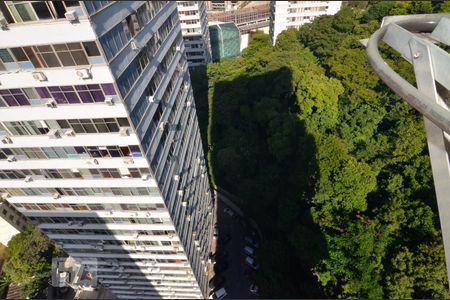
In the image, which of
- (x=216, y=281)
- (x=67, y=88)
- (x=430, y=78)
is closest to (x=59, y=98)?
(x=67, y=88)

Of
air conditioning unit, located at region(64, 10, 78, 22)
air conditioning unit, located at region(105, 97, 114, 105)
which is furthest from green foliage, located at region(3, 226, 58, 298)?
air conditioning unit, located at region(64, 10, 78, 22)

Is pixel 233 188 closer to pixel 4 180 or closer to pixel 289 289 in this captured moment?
pixel 289 289

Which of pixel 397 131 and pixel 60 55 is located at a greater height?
pixel 60 55

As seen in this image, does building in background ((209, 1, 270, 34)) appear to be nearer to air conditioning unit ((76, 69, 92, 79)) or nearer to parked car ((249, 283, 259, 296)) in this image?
parked car ((249, 283, 259, 296))

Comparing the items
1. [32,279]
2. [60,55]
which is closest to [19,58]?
[60,55]

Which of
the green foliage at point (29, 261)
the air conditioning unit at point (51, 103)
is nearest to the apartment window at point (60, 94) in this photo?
the air conditioning unit at point (51, 103)

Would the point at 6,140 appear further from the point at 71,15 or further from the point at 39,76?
the point at 71,15
